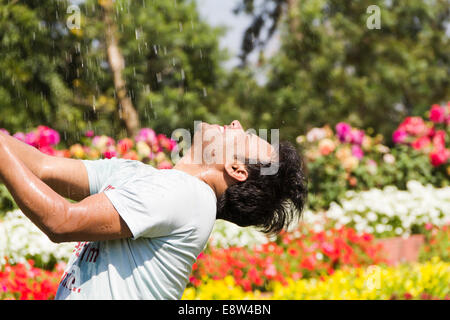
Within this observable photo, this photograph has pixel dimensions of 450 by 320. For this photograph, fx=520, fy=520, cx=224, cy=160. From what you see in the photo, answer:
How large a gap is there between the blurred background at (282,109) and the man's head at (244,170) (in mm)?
1413

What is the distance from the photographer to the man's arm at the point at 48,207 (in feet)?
4.09

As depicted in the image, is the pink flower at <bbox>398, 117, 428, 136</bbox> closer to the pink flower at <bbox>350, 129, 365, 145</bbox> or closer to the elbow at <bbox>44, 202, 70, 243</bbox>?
the pink flower at <bbox>350, 129, 365, 145</bbox>

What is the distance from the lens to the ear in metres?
1.73

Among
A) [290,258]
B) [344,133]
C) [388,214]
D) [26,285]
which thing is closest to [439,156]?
[344,133]

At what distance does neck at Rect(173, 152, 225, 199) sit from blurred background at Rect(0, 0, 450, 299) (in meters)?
1.52

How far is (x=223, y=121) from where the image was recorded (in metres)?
12.0

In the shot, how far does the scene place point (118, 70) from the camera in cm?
1068

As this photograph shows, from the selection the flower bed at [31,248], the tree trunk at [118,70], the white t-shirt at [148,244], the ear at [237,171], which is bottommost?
the flower bed at [31,248]

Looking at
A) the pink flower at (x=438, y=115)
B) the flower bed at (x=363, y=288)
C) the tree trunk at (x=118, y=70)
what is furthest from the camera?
the tree trunk at (x=118, y=70)

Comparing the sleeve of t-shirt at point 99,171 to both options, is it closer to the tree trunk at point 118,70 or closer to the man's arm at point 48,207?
the man's arm at point 48,207

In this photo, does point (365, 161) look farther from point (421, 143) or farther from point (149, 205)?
point (149, 205)

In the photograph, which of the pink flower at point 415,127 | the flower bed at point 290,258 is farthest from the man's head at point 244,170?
the pink flower at point 415,127

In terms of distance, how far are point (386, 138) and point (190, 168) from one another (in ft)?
45.9
